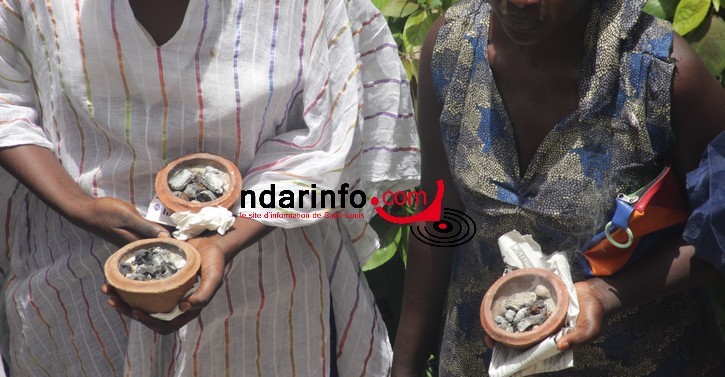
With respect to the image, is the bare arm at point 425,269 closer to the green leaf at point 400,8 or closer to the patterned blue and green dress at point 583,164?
the patterned blue and green dress at point 583,164

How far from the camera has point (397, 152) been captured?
272 cm

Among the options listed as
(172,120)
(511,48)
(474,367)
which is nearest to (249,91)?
(172,120)

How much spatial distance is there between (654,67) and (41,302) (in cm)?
147

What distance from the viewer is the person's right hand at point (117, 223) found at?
2.40 metres

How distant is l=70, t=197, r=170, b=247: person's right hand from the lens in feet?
7.89

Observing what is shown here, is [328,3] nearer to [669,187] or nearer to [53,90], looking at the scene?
[53,90]

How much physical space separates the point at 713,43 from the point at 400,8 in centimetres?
87

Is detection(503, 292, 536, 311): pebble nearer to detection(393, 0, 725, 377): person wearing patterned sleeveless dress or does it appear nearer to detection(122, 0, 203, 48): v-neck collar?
detection(393, 0, 725, 377): person wearing patterned sleeveless dress

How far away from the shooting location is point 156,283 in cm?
222

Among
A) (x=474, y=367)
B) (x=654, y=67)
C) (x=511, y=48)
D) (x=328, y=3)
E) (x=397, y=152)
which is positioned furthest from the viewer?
(x=397, y=152)

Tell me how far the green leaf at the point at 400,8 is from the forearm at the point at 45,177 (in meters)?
1.10

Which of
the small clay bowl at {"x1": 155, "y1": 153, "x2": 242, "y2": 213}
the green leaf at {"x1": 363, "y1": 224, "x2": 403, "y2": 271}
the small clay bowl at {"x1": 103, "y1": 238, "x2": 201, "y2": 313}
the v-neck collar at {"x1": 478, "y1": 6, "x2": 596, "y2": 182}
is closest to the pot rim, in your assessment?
the small clay bowl at {"x1": 103, "y1": 238, "x2": 201, "y2": 313}

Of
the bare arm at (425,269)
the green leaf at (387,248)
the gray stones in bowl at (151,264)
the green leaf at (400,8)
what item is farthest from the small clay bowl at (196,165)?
the green leaf at (400,8)

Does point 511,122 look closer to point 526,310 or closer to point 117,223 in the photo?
point 526,310
